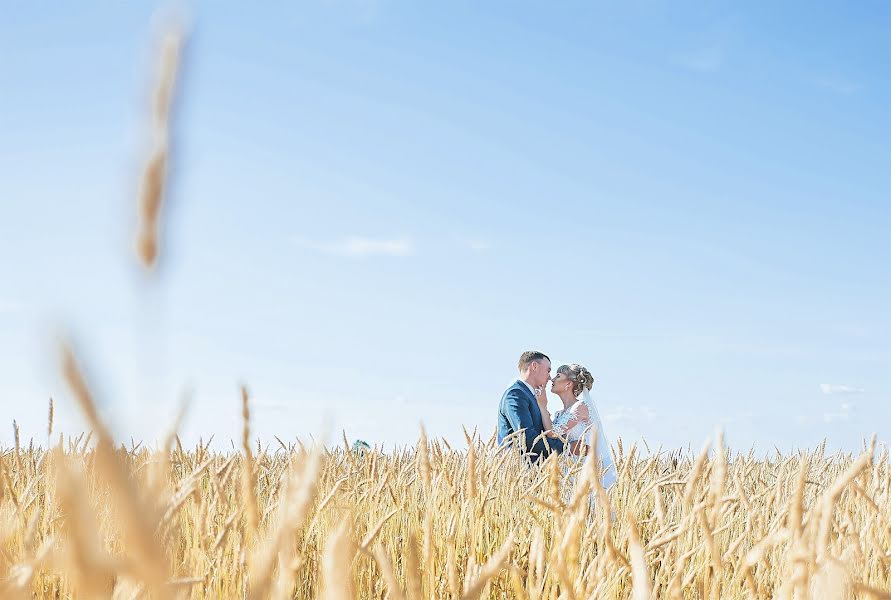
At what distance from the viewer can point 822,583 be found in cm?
109

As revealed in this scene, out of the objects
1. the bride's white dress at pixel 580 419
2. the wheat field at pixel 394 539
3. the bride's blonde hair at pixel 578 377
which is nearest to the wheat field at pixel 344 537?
the wheat field at pixel 394 539

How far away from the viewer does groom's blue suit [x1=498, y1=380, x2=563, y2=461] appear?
6.17 meters

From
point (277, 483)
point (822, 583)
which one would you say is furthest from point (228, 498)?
point (277, 483)

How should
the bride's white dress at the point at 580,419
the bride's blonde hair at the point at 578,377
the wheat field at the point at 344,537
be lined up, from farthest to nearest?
the bride's blonde hair at the point at 578,377
the bride's white dress at the point at 580,419
the wheat field at the point at 344,537

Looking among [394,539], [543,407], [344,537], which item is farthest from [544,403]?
[344,537]

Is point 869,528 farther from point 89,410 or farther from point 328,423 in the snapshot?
point 89,410

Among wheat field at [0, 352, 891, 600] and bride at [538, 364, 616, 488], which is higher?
bride at [538, 364, 616, 488]

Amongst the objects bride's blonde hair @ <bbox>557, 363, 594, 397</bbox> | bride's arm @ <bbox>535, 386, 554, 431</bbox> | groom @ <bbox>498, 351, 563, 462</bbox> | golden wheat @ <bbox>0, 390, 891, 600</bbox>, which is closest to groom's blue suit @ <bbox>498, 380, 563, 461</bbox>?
groom @ <bbox>498, 351, 563, 462</bbox>

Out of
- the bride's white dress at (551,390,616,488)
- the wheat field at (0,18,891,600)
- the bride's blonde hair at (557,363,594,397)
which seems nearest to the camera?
the wheat field at (0,18,891,600)

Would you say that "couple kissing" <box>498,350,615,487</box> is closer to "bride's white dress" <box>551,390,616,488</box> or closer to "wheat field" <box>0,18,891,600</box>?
"bride's white dress" <box>551,390,616,488</box>

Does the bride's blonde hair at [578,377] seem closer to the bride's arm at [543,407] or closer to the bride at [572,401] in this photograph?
the bride at [572,401]

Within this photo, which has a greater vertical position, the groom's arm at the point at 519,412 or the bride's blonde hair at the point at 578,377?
the bride's blonde hair at the point at 578,377

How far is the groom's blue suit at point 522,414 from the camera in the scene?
617 centimetres

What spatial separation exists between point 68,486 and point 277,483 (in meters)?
3.78
